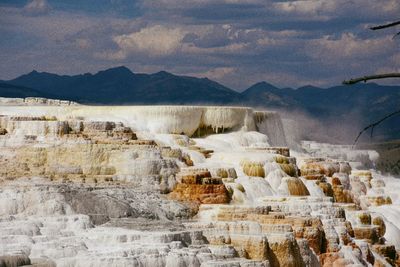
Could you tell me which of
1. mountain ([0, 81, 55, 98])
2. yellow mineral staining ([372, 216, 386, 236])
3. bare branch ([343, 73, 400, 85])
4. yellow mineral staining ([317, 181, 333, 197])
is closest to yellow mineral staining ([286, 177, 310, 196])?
yellow mineral staining ([317, 181, 333, 197])

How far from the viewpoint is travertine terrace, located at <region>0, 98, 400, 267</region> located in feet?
88.1

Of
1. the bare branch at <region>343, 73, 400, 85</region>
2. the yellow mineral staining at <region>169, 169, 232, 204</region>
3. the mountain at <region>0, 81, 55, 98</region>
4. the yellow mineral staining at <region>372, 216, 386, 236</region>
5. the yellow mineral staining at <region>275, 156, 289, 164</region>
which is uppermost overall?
the mountain at <region>0, 81, 55, 98</region>

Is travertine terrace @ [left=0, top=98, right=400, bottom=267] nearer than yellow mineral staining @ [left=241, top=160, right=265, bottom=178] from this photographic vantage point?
Yes

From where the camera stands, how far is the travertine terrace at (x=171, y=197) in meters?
26.9

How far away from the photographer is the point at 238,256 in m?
29.4

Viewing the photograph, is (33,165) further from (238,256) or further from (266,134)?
(266,134)

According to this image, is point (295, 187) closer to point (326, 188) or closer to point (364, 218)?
point (364, 218)

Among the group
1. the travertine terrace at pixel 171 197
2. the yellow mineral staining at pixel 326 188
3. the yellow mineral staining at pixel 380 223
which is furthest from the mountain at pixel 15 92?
the yellow mineral staining at pixel 380 223

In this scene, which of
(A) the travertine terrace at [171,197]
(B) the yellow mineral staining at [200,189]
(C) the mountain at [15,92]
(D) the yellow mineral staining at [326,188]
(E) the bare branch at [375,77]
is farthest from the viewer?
(C) the mountain at [15,92]

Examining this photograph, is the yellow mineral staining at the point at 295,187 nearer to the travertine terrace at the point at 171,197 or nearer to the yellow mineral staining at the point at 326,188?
the travertine terrace at the point at 171,197

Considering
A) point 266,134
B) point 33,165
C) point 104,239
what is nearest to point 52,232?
point 104,239

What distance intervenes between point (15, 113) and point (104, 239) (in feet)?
60.8

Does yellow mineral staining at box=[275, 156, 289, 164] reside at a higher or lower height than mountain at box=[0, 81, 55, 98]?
lower

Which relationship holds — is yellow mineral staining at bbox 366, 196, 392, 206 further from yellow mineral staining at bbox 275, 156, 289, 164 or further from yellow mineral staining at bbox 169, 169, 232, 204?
yellow mineral staining at bbox 169, 169, 232, 204
